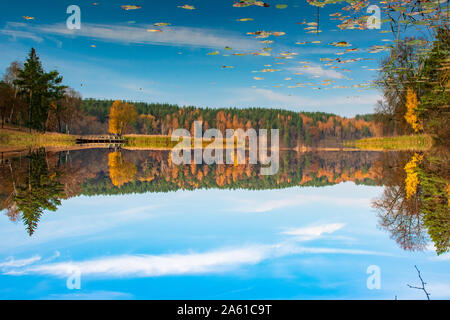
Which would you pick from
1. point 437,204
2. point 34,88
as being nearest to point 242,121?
point 34,88

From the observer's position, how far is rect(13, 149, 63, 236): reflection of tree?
7.10 meters

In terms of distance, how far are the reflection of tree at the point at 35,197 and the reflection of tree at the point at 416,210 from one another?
18.8 ft

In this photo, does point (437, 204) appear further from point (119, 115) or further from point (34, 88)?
point (119, 115)

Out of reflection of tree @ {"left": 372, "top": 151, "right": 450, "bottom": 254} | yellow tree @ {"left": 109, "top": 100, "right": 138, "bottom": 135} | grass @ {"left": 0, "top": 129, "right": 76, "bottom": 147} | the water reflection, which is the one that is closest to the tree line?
yellow tree @ {"left": 109, "top": 100, "right": 138, "bottom": 135}

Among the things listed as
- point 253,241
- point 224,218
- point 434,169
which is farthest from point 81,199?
point 434,169

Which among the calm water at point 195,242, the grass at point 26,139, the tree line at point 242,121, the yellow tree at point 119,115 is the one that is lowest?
the calm water at point 195,242

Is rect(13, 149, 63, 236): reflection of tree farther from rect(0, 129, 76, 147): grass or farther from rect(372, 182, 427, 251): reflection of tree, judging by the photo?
rect(0, 129, 76, 147): grass

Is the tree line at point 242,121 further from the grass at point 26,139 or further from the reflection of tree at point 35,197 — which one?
the reflection of tree at point 35,197

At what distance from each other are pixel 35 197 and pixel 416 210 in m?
7.99

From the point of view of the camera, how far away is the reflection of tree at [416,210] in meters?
6.01

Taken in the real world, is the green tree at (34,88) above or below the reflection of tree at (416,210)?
above

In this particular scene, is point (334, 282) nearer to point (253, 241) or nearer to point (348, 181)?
point (253, 241)

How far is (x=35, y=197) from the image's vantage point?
896 centimetres

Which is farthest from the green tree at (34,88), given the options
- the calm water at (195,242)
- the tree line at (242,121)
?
the tree line at (242,121)
